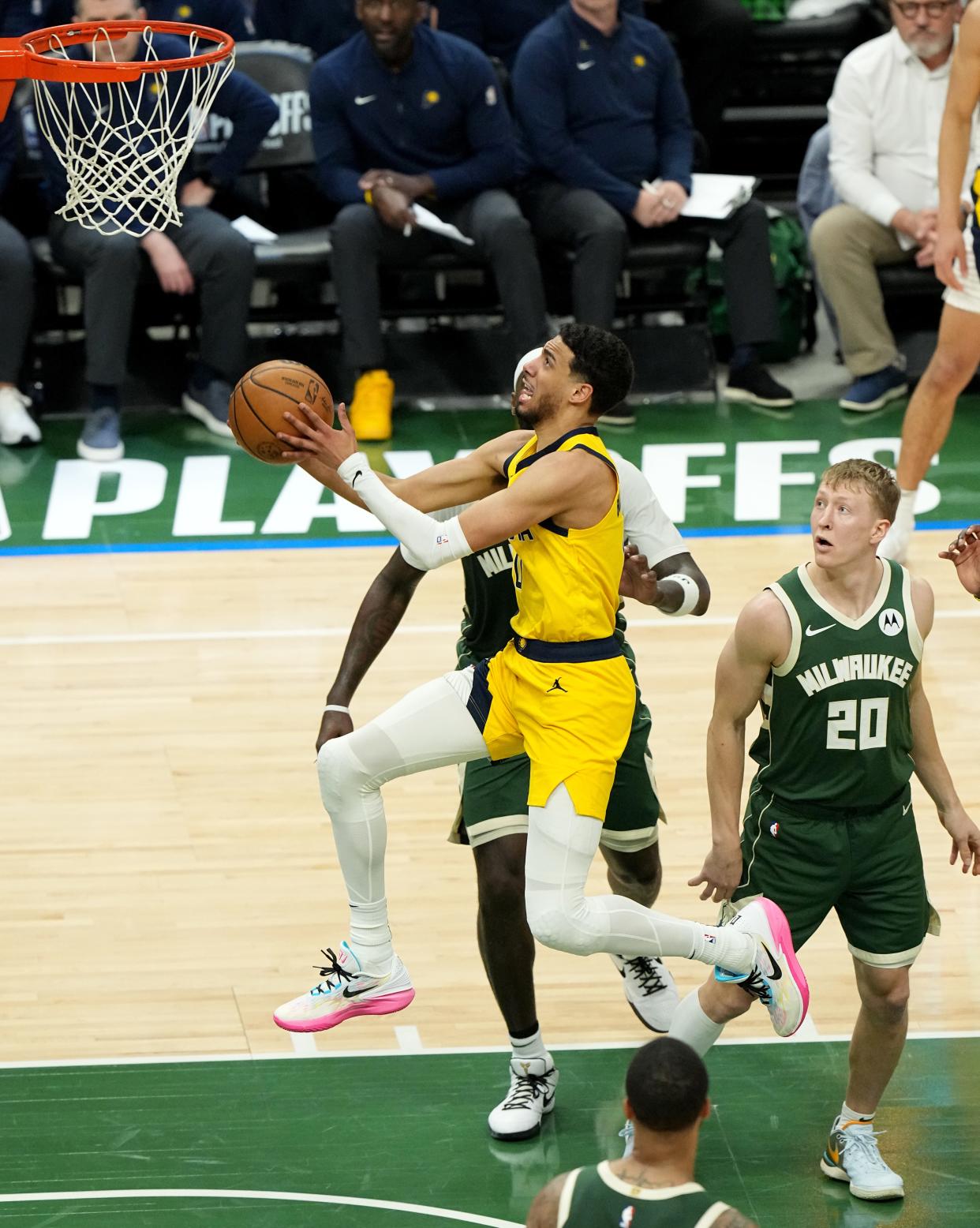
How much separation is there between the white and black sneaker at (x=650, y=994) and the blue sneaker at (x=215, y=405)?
219 inches

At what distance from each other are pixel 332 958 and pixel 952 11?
6.88m

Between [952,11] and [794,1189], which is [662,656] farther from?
[952,11]

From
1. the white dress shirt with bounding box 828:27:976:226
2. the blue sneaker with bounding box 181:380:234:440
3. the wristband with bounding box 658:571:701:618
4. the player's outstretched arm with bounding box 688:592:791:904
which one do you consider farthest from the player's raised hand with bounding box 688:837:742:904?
the white dress shirt with bounding box 828:27:976:226

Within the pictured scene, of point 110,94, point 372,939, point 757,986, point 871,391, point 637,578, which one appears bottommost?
point 871,391

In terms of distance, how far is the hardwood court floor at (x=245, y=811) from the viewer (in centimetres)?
533

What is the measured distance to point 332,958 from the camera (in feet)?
15.7

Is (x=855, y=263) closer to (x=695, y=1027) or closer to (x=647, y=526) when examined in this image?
(x=647, y=526)

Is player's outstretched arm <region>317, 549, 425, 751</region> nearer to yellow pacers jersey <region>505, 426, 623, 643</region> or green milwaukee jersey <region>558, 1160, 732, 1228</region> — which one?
yellow pacers jersey <region>505, 426, 623, 643</region>

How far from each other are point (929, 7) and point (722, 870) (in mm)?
6658

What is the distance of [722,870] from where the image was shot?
14.2 ft

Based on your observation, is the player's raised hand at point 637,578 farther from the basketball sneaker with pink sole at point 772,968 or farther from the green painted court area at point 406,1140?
the green painted court area at point 406,1140

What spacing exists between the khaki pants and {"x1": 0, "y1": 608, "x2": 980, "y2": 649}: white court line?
2675mm

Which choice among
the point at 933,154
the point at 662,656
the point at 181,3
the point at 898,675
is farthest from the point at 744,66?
the point at 898,675

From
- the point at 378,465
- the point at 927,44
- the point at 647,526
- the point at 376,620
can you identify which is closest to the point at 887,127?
the point at 927,44
